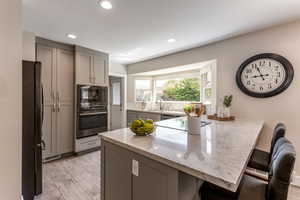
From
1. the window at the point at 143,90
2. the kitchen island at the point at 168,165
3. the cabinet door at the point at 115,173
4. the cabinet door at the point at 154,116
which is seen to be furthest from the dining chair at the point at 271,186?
the window at the point at 143,90

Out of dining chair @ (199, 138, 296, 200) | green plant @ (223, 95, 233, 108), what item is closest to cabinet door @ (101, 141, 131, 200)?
dining chair @ (199, 138, 296, 200)

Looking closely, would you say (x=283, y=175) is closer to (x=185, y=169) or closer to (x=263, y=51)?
(x=185, y=169)

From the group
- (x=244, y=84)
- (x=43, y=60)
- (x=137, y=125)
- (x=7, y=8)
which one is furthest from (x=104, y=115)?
(x=244, y=84)

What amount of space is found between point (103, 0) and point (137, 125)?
1.45 metres

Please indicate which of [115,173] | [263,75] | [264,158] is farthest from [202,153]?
[263,75]

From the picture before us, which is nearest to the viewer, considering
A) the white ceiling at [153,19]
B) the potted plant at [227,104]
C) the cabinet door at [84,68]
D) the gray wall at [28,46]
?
the white ceiling at [153,19]

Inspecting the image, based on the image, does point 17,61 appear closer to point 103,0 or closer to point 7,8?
point 7,8

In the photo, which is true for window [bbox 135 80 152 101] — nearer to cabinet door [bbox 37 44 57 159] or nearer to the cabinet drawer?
the cabinet drawer

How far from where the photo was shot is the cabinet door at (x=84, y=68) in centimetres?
316

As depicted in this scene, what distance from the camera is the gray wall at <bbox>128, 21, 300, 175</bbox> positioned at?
2135 mm

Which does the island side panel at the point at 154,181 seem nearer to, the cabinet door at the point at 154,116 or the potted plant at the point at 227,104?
the potted plant at the point at 227,104

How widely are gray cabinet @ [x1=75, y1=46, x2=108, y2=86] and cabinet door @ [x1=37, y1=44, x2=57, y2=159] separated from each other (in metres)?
0.46

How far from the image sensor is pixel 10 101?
0.99 metres

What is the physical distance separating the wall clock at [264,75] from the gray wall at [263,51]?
8cm
